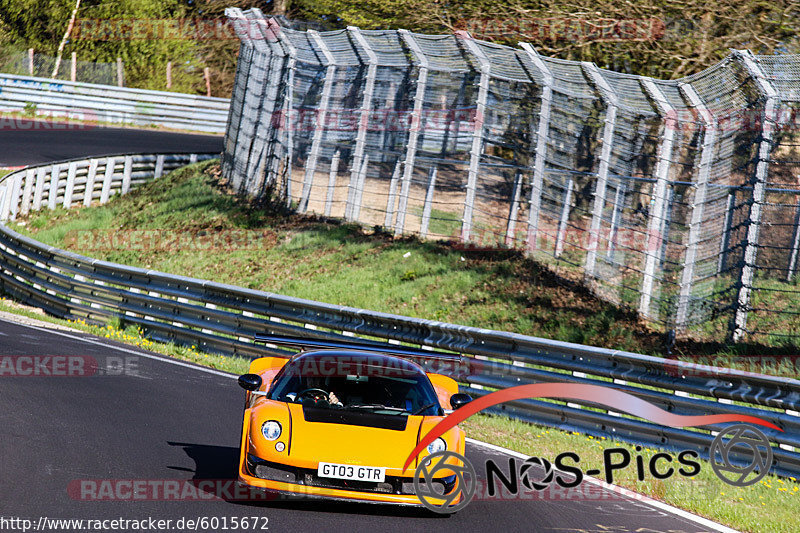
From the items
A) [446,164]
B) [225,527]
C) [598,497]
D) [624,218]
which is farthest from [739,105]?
[225,527]

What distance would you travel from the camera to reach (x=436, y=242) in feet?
61.3

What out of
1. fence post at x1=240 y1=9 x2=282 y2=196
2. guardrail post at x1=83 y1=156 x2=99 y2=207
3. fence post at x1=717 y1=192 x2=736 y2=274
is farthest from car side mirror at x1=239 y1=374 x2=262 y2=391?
guardrail post at x1=83 y1=156 x2=99 y2=207

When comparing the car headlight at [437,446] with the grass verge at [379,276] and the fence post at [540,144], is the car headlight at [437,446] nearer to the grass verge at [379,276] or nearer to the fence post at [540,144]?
the grass verge at [379,276]

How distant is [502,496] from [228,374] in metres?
6.34

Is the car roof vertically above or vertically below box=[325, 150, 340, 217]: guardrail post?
above

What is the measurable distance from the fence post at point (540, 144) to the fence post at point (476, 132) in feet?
4.00

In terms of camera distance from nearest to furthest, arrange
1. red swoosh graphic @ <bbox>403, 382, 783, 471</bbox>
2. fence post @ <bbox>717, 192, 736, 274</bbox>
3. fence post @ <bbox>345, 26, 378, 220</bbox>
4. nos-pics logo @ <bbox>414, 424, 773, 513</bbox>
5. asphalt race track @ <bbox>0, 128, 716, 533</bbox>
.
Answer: asphalt race track @ <bbox>0, 128, 716, 533</bbox>, nos-pics logo @ <bbox>414, 424, 773, 513</bbox>, red swoosh graphic @ <bbox>403, 382, 783, 471</bbox>, fence post @ <bbox>717, 192, 736, 274</bbox>, fence post @ <bbox>345, 26, 378, 220</bbox>

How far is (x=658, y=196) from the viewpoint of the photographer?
14.6 m

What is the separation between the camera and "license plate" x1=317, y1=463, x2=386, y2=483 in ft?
22.5

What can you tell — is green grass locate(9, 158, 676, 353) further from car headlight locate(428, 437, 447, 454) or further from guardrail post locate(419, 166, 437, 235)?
car headlight locate(428, 437, 447, 454)

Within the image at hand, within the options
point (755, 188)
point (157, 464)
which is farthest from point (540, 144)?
point (157, 464)

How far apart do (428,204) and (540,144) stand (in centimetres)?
283

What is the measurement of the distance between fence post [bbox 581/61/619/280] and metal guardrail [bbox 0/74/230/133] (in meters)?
25.4

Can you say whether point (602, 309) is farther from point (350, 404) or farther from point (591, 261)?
point (350, 404)
